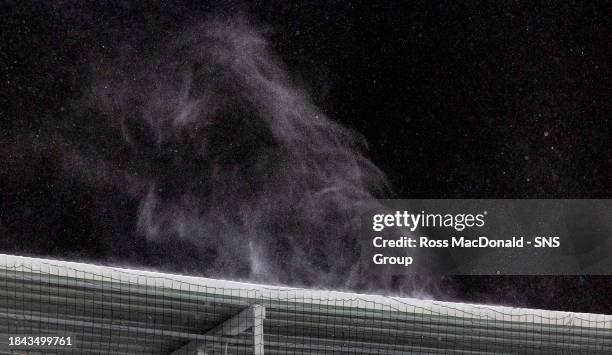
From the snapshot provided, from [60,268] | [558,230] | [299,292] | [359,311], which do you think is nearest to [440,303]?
[359,311]

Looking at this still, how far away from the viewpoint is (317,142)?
42.3m

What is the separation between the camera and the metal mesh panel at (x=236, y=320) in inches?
430

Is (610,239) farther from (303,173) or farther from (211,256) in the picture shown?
(211,256)

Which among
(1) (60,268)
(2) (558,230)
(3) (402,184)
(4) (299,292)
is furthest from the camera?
(3) (402,184)

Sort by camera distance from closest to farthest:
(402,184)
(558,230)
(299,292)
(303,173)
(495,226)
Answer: (299,292) < (495,226) < (558,230) < (402,184) < (303,173)

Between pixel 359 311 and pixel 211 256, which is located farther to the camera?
pixel 211 256

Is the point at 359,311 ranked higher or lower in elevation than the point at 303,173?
lower

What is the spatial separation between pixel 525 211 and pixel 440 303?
1040 inches

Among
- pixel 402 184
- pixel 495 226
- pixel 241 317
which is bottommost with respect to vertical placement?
pixel 241 317

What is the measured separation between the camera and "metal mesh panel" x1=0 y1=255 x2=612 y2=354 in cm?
1091

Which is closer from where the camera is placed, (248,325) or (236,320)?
(248,325)

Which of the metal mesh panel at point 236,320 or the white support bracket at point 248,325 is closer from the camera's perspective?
the metal mesh panel at point 236,320

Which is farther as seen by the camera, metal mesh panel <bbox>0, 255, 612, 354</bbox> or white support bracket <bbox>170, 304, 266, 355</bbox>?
white support bracket <bbox>170, 304, 266, 355</bbox>

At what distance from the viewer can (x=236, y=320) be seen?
12.1m
